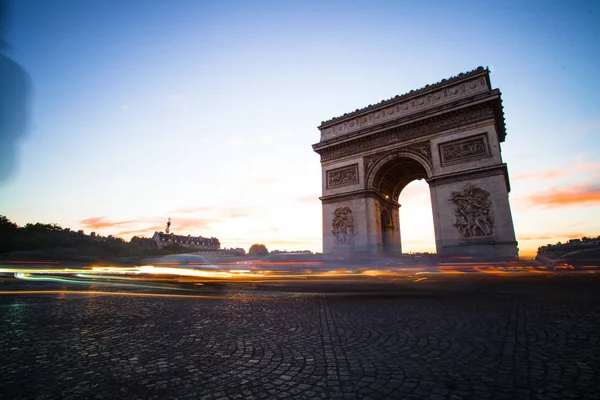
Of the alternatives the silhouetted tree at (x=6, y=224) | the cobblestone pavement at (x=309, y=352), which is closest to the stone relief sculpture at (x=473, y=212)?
the cobblestone pavement at (x=309, y=352)

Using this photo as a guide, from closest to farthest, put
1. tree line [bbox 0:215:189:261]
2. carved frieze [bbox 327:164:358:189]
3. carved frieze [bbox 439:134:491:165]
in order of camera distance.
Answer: carved frieze [bbox 439:134:491:165] → carved frieze [bbox 327:164:358:189] → tree line [bbox 0:215:189:261]

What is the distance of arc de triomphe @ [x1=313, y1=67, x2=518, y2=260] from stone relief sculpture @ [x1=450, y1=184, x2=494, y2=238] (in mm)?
48

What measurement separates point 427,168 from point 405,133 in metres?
3.13

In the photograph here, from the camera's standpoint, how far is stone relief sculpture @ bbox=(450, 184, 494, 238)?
15414 millimetres

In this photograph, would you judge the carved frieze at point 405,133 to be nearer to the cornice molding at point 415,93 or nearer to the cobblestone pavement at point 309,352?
the cornice molding at point 415,93

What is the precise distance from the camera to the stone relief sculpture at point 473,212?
15.4 m

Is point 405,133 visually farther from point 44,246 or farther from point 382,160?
point 44,246

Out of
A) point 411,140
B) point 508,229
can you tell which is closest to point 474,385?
point 508,229

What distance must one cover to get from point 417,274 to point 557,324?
1031cm

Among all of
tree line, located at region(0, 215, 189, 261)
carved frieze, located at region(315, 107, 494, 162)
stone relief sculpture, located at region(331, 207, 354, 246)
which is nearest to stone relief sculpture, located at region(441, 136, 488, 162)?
carved frieze, located at region(315, 107, 494, 162)

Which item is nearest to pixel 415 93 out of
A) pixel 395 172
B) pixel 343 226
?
pixel 395 172

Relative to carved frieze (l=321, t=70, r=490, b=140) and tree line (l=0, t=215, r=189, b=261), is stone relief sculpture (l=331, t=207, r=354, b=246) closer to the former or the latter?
carved frieze (l=321, t=70, r=490, b=140)

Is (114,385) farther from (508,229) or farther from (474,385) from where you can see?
(508,229)

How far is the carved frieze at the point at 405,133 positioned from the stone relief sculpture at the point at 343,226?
190 inches
